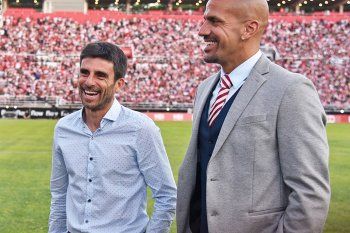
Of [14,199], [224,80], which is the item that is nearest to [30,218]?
[14,199]

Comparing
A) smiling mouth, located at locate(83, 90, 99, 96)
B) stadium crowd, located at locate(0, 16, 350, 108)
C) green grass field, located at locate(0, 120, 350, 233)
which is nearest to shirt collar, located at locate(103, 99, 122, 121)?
smiling mouth, located at locate(83, 90, 99, 96)

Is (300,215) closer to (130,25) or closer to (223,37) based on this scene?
(223,37)

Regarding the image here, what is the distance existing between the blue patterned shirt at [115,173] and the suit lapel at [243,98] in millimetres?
875

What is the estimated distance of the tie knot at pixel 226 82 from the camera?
3.72 meters

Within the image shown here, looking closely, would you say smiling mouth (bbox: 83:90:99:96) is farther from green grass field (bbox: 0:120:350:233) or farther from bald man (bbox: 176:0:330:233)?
green grass field (bbox: 0:120:350:233)

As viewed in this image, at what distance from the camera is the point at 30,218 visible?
35.8 ft

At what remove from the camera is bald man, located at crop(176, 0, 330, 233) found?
11.1ft

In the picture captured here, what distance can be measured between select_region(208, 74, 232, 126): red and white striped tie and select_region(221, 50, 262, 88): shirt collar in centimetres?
3

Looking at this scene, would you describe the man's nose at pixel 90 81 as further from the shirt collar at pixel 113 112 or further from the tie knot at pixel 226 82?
the tie knot at pixel 226 82

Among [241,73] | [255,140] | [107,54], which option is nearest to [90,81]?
[107,54]

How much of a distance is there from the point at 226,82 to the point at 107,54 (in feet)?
3.01

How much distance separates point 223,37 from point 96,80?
99 cm

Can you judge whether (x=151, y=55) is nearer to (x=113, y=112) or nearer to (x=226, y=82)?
(x=113, y=112)

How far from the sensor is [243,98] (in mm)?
3551
